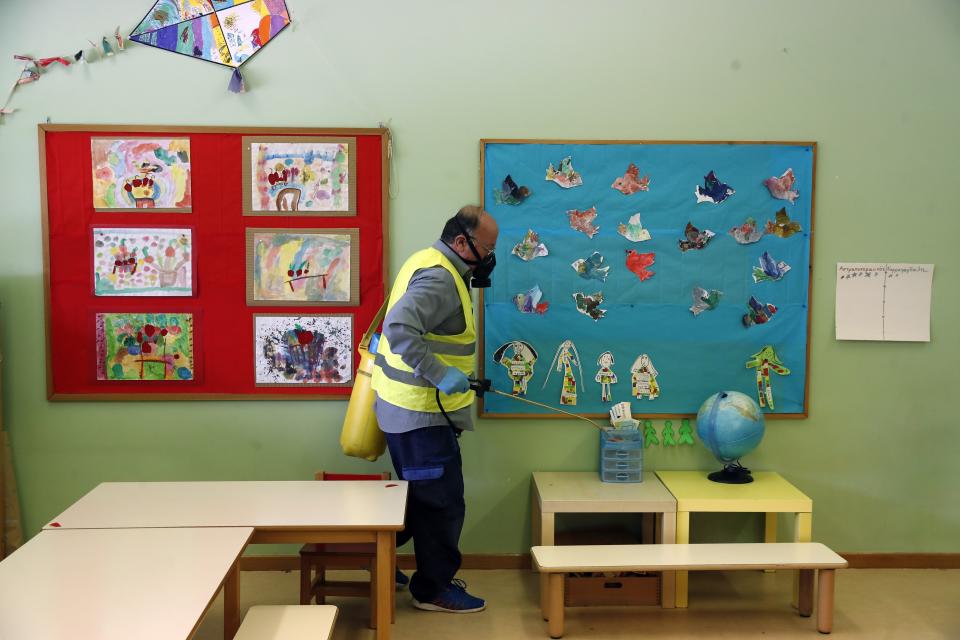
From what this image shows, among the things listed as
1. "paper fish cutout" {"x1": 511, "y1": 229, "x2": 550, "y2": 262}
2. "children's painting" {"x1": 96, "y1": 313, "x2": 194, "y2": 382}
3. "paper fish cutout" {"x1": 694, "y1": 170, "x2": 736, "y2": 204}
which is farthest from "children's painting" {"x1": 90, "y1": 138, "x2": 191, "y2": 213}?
"paper fish cutout" {"x1": 694, "y1": 170, "x2": 736, "y2": 204}

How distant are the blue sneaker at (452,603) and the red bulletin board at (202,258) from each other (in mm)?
977

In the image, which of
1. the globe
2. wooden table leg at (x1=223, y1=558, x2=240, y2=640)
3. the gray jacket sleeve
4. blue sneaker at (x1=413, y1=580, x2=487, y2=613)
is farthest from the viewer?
the globe

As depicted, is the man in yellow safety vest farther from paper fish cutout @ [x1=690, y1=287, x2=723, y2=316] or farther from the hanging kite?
the hanging kite

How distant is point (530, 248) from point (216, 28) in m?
1.70

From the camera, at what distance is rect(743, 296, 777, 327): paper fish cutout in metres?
3.58

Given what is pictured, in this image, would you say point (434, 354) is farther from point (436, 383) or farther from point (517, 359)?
point (517, 359)

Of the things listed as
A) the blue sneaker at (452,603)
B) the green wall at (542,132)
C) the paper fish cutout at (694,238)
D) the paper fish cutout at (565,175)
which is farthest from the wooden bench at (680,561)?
the paper fish cutout at (565,175)

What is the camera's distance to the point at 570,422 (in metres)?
3.63

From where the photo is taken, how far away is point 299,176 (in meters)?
3.50

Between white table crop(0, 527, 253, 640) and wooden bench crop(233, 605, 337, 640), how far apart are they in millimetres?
171

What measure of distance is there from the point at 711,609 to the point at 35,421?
3.11 metres

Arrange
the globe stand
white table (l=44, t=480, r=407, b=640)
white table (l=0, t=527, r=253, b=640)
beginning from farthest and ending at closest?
the globe stand < white table (l=44, t=480, r=407, b=640) < white table (l=0, t=527, r=253, b=640)

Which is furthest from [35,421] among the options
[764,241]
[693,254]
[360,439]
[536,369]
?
[764,241]

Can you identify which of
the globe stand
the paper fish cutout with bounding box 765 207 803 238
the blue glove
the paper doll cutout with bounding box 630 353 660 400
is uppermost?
the paper fish cutout with bounding box 765 207 803 238
